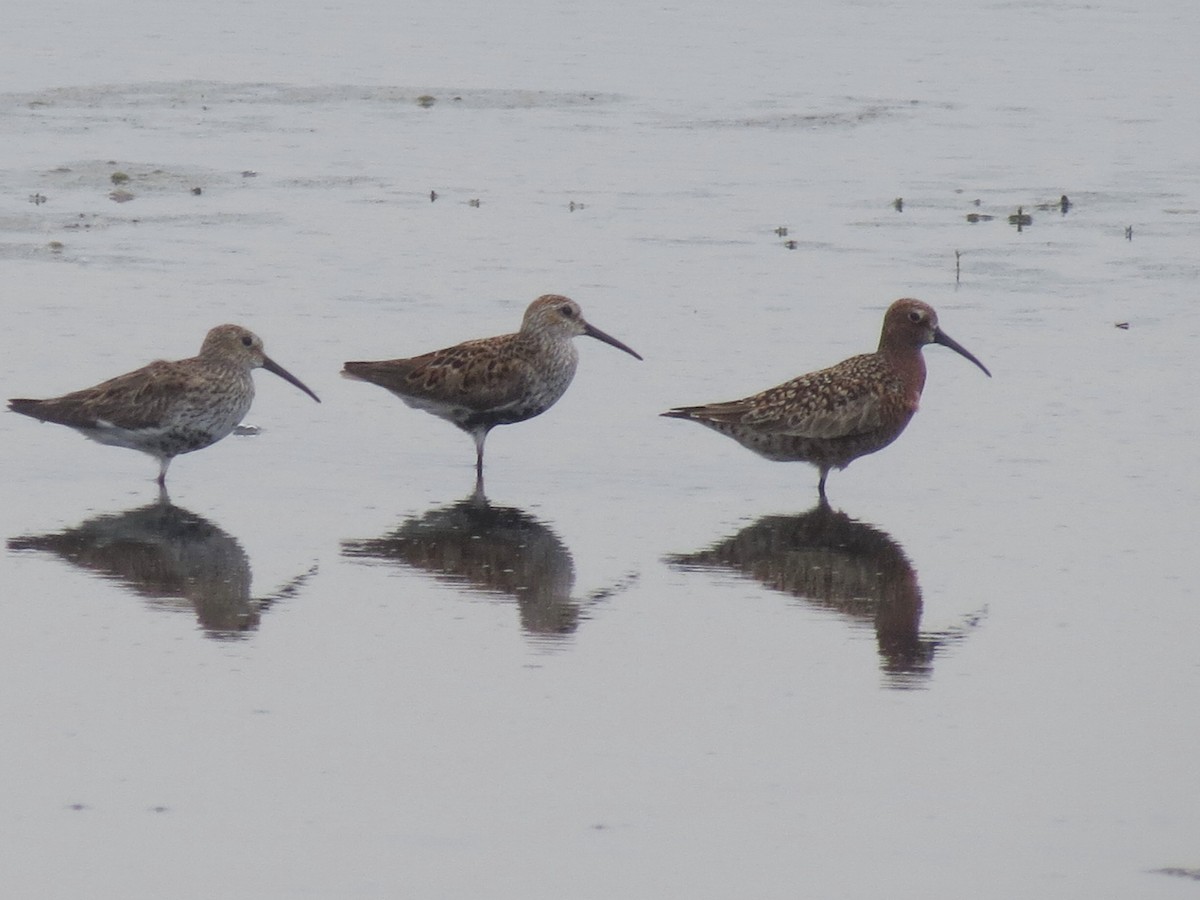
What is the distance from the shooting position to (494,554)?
1131 cm

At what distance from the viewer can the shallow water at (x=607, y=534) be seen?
7863 millimetres

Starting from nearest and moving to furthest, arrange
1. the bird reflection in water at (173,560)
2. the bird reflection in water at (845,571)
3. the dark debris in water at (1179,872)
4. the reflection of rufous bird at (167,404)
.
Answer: the dark debris in water at (1179,872)
the bird reflection in water at (845,571)
the bird reflection in water at (173,560)
the reflection of rufous bird at (167,404)

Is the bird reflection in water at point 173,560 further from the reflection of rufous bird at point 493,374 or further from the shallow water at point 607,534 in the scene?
the reflection of rufous bird at point 493,374

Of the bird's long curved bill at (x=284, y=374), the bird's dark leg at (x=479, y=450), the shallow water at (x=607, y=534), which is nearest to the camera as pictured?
the shallow water at (x=607, y=534)

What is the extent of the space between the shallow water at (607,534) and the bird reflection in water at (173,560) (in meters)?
0.03

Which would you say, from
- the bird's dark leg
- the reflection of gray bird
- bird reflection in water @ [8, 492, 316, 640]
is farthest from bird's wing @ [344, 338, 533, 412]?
bird reflection in water @ [8, 492, 316, 640]

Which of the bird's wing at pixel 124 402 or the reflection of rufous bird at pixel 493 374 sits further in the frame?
the reflection of rufous bird at pixel 493 374

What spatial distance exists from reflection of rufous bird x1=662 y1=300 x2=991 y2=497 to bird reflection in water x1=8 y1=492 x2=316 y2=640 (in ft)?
8.99

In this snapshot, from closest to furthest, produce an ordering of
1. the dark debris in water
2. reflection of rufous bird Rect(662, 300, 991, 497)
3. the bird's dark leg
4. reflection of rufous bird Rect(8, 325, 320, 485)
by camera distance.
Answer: the dark debris in water < reflection of rufous bird Rect(8, 325, 320, 485) < reflection of rufous bird Rect(662, 300, 991, 497) < the bird's dark leg

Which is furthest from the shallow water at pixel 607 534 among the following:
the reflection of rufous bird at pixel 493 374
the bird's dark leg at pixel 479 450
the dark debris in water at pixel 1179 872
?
the reflection of rufous bird at pixel 493 374

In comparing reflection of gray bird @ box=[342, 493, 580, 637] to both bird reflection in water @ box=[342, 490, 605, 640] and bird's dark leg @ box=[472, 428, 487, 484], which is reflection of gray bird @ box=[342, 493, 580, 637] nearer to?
bird reflection in water @ box=[342, 490, 605, 640]

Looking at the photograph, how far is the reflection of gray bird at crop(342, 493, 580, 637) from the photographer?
10.5 m

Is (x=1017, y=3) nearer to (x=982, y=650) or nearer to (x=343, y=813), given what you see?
(x=982, y=650)

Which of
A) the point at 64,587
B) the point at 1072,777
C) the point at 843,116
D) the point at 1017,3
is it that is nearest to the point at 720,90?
the point at 843,116
